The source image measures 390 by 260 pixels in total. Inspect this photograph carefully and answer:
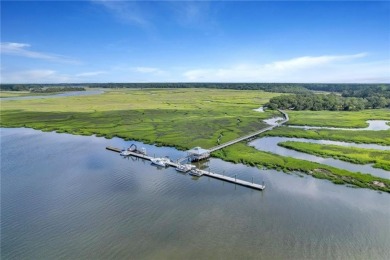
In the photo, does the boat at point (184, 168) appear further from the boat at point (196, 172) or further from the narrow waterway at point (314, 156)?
the narrow waterway at point (314, 156)

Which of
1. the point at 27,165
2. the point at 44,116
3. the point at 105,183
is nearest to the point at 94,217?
the point at 105,183

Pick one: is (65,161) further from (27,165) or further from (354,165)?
(354,165)

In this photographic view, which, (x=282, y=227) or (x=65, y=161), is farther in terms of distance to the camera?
(x=65, y=161)

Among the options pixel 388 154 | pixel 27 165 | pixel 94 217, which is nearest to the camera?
pixel 94 217

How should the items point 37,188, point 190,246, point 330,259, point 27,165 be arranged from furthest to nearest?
point 27,165, point 37,188, point 190,246, point 330,259

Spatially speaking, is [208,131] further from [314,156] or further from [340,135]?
[340,135]

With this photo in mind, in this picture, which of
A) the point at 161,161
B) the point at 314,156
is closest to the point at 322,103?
the point at 314,156

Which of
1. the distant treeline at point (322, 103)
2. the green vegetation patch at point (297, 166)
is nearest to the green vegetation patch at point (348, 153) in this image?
the green vegetation patch at point (297, 166)
